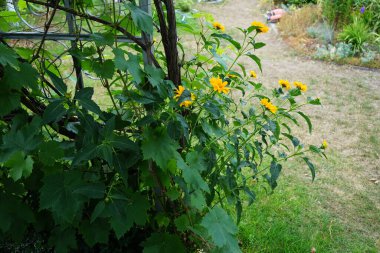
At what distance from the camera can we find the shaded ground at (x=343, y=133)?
286 cm

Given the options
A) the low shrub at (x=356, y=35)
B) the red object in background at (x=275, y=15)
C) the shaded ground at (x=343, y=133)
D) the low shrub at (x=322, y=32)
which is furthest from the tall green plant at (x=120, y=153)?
the red object in background at (x=275, y=15)

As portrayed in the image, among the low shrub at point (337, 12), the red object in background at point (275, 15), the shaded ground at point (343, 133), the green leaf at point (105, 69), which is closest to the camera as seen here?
the green leaf at point (105, 69)

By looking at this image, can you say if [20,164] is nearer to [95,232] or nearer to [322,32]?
[95,232]

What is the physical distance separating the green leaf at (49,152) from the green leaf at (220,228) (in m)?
0.56

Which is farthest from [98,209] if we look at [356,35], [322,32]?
[322,32]

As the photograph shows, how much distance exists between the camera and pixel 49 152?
4.52ft

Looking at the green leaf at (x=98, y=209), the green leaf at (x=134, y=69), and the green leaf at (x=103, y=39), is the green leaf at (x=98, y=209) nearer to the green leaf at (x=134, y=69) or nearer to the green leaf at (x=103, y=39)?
the green leaf at (x=134, y=69)

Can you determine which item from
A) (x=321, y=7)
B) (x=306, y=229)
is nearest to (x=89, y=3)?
(x=306, y=229)

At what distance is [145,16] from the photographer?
4.30 feet

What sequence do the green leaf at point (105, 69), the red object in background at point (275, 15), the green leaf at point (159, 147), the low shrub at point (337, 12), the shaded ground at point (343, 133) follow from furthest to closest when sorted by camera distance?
the red object in background at point (275, 15) < the low shrub at point (337, 12) < the shaded ground at point (343, 133) < the green leaf at point (105, 69) < the green leaf at point (159, 147)

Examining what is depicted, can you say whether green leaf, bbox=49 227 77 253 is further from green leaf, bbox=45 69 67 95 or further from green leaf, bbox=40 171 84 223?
green leaf, bbox=45 69 67 95

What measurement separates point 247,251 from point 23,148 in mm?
1505

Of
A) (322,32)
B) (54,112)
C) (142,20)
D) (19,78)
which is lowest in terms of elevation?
(322,32)

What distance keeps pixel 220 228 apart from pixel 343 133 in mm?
2972
